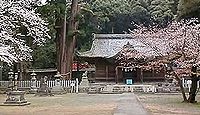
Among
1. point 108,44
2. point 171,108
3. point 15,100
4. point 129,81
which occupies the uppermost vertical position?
point 108,44

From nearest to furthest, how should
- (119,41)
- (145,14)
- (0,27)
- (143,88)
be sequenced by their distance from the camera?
(0,27), (143,88), (119,41), (145,14)

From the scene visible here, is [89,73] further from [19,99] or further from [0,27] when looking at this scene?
[0,27]

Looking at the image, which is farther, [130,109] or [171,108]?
[171,108]

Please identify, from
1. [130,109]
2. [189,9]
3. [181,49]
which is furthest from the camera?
[189,9]

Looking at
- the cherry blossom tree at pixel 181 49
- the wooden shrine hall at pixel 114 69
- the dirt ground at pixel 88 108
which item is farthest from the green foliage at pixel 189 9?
the wooden shrine hall at pixel 114 69

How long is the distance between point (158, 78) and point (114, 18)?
1161 inches

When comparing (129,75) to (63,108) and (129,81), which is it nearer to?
(129,81)

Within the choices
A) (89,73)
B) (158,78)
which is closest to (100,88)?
(158,78)

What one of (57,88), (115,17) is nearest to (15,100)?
(57,88)

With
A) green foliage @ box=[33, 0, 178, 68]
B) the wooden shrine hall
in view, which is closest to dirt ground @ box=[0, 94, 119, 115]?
the wooden shrine hall

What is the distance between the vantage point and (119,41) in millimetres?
48594

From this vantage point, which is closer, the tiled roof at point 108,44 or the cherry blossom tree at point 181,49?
the cherry blossom tree at point 181,49

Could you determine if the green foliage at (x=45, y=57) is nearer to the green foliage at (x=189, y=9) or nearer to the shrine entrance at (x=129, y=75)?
the shrine entrance at (x=129, y=75)

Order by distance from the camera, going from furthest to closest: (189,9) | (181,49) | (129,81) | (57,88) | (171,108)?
(129,81), (57,88), (189,9), (181,49), (171,108)
